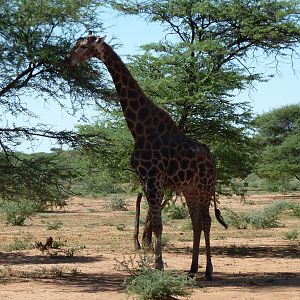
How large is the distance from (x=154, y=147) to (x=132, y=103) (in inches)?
37.0

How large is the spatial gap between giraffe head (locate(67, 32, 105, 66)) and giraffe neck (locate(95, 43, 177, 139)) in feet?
0.39

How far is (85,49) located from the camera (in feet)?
40.7

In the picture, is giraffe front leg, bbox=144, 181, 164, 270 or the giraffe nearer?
giraffe front leg, bbox=144, 181, 164, 270

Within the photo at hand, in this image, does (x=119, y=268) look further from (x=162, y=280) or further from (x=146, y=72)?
(x=146, y=72)

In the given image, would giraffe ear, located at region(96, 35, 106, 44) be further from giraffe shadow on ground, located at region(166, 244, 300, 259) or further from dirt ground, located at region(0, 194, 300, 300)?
giraffe shadow on ground, located at region(166, 244, 300, 259)

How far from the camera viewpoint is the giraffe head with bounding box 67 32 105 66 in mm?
12352

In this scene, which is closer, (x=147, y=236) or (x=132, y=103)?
(x=132, y=103)

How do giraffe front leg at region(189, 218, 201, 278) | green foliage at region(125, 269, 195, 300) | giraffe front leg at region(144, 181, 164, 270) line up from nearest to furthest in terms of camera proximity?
green foliage at region(125, 269, 195, 300) < giraffe front leg at region(144, 181, 164, 270) < giraffe front leg at region(189, 218, 201, 278)

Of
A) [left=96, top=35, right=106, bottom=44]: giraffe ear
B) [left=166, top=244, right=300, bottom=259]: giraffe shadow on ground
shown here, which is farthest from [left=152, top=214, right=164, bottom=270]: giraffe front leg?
[left=166, top=244, right=300, bottom=259]: giraffe shadow on ground

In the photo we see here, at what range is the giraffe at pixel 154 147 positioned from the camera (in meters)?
12.2

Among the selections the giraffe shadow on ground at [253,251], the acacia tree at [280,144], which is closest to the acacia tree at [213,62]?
the giraffe shadow on ground at [253,251]

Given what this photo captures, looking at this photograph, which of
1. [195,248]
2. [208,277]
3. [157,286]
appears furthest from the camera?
[195,248]

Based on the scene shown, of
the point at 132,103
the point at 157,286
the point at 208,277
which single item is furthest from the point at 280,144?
the point at 157,286

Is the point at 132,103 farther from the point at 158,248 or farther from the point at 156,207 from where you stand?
the point at 158,248
